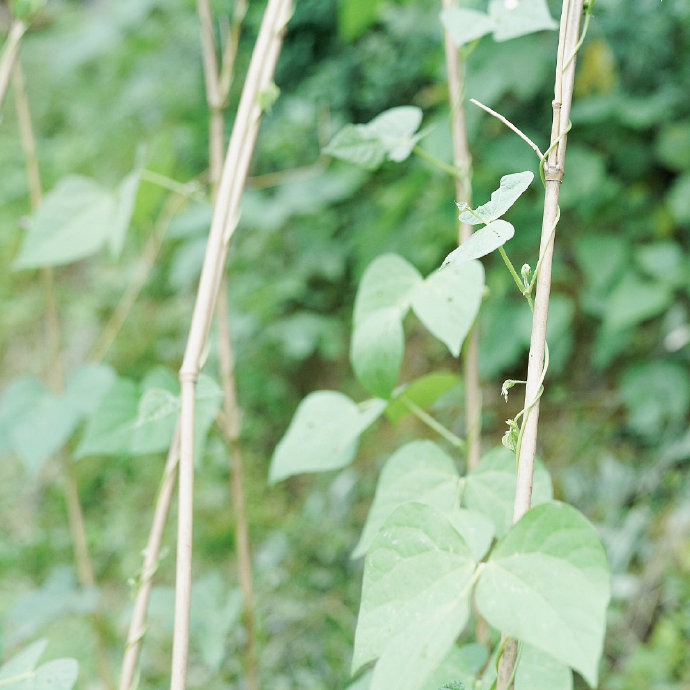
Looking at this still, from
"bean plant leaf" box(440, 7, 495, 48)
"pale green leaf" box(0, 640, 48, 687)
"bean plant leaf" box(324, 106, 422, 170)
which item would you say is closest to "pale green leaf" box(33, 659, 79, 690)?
"pale green leaf" box(0, 640, 48, 687)

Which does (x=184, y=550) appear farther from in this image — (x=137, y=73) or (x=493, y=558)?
(x=137, y=73)

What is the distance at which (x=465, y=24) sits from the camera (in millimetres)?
587

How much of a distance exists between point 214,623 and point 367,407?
49cm

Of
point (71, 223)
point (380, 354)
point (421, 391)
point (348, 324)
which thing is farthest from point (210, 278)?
point (348, 324)

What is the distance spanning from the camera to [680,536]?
133 cm

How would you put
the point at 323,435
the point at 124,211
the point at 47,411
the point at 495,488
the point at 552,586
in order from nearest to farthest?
the point at 552,586 < the point at 495,488 < the point at 323,435 < the point at 124,211 < the point at 47,411

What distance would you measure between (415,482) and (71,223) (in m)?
0.56

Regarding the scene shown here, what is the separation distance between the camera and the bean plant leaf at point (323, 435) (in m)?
0.62

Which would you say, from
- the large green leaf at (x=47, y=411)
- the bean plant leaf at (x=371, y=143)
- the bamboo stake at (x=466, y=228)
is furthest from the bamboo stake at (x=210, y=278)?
the large green leaf at (x=47, y=411)

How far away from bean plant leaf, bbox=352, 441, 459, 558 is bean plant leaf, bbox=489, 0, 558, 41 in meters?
0.36

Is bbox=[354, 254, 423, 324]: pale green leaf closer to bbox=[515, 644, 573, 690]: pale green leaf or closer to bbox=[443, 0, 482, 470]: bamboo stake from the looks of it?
bbox=[443, 0, 482, 470]: bamboo stake

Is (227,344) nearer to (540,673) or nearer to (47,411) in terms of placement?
(47,411)

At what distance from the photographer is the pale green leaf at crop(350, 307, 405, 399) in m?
0.52

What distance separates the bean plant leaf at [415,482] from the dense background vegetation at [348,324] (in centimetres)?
49
